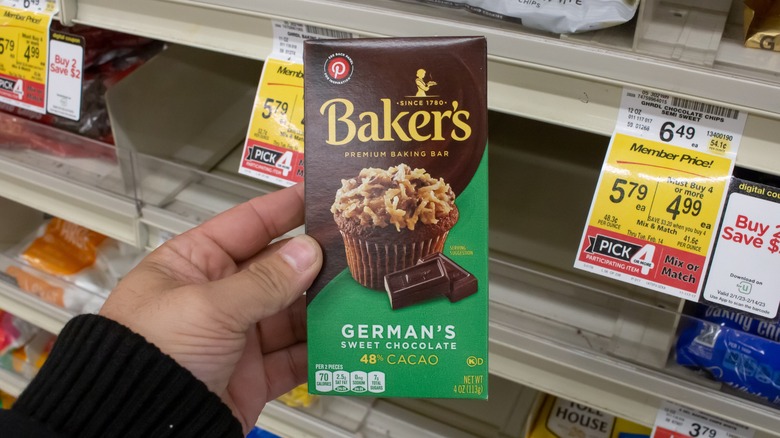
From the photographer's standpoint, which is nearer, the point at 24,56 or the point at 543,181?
the point at 24,56

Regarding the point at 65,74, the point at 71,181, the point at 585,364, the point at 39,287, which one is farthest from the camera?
the point at 39,287

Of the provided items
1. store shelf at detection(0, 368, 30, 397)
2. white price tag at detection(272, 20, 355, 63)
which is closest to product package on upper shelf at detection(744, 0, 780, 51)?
white price tag at detection(272, 20, 355, 63)

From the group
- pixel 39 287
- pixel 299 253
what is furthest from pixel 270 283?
pixel 39 287

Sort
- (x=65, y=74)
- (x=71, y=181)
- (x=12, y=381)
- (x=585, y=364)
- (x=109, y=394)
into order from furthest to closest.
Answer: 1. (x=12, y=381)
2. (x=71, y=181)
3. (x=65, y=74)
4. (x=585, y=364)
5. (x=109, y=394)

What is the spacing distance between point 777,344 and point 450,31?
1.88 feet

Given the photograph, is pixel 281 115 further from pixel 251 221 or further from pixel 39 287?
pixel 39 287

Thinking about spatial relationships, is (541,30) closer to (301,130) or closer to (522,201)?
(301,130)

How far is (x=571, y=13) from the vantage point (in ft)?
2.57

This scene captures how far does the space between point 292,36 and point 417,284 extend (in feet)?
1.34

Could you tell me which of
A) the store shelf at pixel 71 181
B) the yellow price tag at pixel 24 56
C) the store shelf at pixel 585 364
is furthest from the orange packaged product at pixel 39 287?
the store shelf at pixel 585 364

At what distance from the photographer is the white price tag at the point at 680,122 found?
2.47 ft

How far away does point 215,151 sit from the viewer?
1461 mm

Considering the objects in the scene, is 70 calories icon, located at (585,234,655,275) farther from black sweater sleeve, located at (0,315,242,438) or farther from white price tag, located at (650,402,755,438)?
black sweater sleeve, located at (0,315,242,438)

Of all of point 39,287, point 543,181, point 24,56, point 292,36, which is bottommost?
point 39,287
